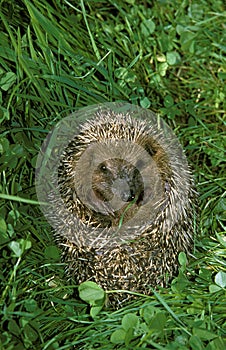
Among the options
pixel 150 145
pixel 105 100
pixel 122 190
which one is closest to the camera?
pixel 122 190

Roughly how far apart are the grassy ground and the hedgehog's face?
267 mm

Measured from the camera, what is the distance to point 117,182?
2.29 meters

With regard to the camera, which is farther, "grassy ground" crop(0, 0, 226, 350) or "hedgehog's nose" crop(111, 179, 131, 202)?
"hedgehog's nose" crop(111, 179, 131, 202)

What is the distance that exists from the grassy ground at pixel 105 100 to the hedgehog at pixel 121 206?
10 cm

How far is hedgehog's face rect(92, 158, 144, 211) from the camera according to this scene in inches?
89.3

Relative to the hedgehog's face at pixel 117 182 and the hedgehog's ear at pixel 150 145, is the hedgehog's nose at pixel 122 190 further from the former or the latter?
the hedgehog's ear at pixel 150 145

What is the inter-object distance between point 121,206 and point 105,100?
68 centimetres

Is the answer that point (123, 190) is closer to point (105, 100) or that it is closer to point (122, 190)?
point (122, 190)

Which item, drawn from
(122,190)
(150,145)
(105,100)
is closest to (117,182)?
(122,190)

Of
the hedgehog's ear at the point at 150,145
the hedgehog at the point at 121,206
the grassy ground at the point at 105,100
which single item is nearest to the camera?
the grassy ground at the point at 105,100

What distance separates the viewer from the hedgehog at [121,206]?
2.25m

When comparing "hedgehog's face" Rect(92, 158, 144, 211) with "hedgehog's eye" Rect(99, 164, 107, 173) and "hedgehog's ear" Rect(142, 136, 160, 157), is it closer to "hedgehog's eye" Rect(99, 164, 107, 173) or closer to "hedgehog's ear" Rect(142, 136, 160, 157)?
"hedgehog's eye" Rect(99, 164, 107, 173)

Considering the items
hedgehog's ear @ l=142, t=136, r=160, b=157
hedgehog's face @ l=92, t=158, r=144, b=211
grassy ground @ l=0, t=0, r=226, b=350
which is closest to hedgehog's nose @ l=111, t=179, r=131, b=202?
hedgehog's face @ l=92, t=158, r=144, b=211

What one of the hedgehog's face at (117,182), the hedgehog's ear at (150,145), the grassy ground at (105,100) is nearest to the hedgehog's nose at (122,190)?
the hedgehog's face at (117,182)
